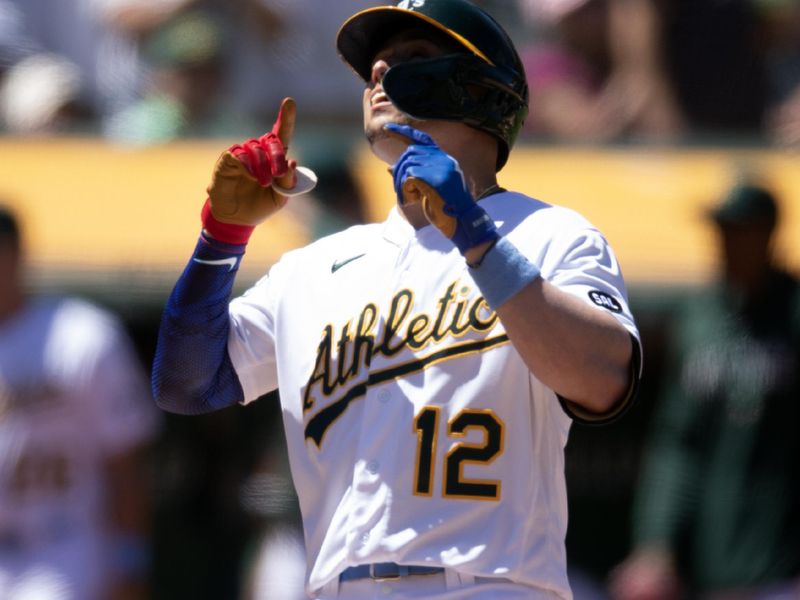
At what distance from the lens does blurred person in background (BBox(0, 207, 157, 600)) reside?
18.6ft

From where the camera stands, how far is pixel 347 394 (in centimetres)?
307

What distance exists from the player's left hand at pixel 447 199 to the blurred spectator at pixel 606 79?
4346 millimetres

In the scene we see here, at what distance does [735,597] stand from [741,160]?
6.38ft

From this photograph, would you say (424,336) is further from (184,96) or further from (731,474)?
(184,96)

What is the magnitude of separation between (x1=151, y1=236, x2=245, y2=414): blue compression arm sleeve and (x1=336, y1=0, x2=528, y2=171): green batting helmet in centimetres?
45

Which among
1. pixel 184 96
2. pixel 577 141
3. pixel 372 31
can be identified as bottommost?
pixel 372 31

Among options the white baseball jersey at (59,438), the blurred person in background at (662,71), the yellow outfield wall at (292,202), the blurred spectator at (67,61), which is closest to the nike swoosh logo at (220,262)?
the white baseball jersey at (59,438)

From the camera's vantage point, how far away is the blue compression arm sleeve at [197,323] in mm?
3217

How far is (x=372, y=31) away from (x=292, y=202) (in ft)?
10.1

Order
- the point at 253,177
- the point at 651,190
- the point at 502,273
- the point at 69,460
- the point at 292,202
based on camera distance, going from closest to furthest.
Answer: the point at 502,273, the point at 253,177, the point at 69,460, the point at 292,202, the point at 651,190

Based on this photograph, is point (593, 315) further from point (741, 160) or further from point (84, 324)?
point (741, 160)

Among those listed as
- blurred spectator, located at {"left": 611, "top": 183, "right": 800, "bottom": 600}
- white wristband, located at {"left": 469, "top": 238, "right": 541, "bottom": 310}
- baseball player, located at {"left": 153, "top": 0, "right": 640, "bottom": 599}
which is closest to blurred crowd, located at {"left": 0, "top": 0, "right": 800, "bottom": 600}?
blurred spectator, located at {"left": 611, "top": 183, "right": 800, "bottom": 600}

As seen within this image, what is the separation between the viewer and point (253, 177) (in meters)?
3.14

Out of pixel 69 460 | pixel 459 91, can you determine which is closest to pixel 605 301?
pixel 459 91
